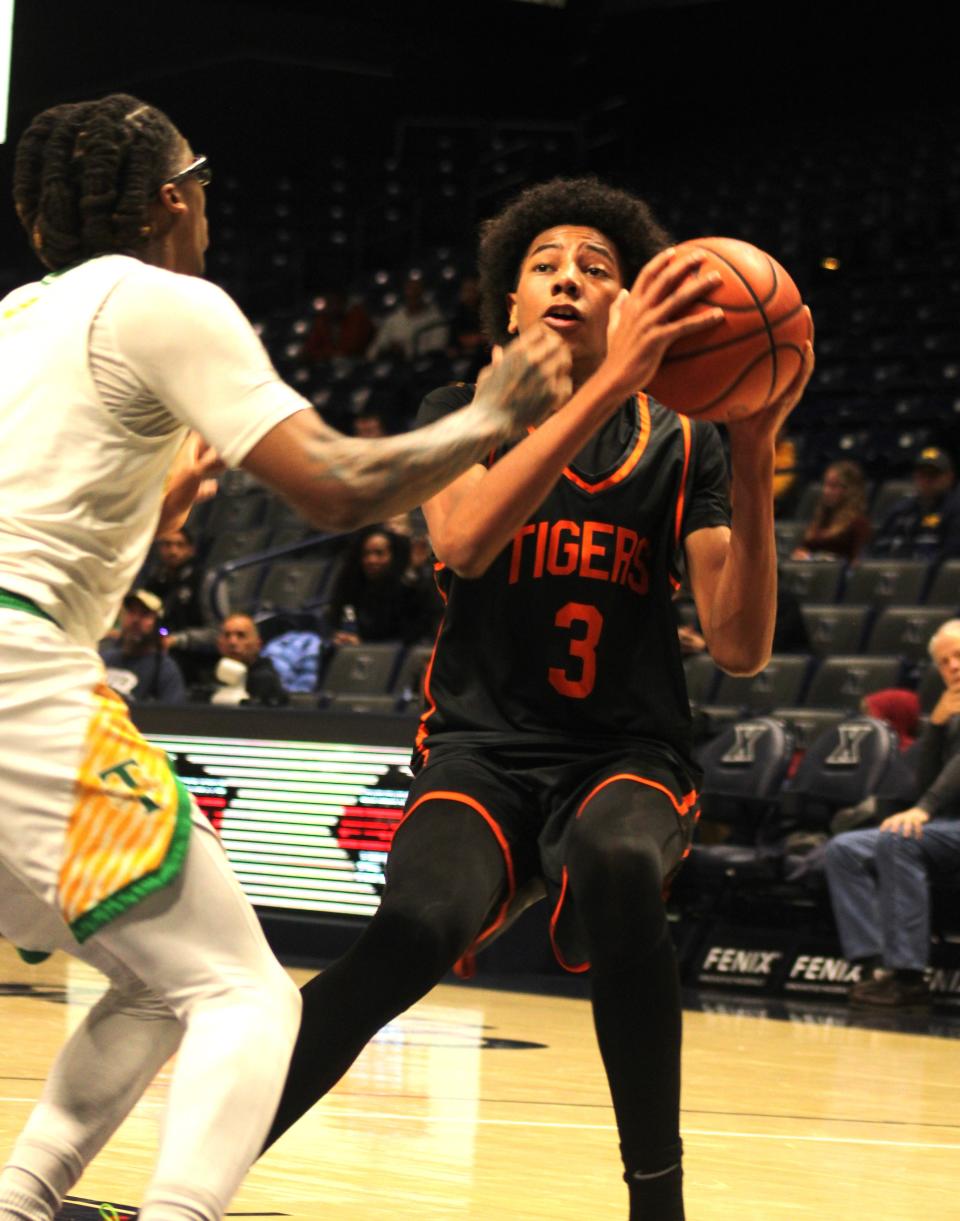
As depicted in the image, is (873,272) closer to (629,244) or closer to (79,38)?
(79,38)

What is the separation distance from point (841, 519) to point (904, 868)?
3.92 m

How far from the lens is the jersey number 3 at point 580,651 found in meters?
3.07

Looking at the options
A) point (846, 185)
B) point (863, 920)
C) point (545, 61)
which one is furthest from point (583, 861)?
point (545, 61)

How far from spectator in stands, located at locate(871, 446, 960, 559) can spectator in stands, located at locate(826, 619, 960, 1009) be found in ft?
11.0

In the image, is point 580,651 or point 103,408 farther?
point 580,651

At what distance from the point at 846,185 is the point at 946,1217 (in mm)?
14556

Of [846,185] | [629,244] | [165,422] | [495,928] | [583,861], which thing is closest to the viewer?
[165,422]

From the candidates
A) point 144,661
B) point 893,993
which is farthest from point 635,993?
point 144,661

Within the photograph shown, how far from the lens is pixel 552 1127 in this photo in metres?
4.38

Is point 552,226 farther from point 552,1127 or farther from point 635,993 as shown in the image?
point 552,1127

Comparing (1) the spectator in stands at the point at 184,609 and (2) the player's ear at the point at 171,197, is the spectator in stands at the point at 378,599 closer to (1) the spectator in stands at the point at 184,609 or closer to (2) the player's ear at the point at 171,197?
(1) the spectator in stands at the point at 184,609

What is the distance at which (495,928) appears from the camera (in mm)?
3055

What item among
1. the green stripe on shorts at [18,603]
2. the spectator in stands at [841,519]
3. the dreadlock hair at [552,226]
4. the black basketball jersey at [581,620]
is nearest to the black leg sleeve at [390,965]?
the black basketball jersey at [581,620]

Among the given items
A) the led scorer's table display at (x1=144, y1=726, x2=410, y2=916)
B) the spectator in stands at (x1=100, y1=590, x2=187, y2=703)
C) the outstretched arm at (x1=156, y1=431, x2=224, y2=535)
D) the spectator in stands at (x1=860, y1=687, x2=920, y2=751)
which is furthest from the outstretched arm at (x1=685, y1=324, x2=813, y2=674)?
the spectator in stands at (x1=100, y1=590, x2=187, y2=703)
